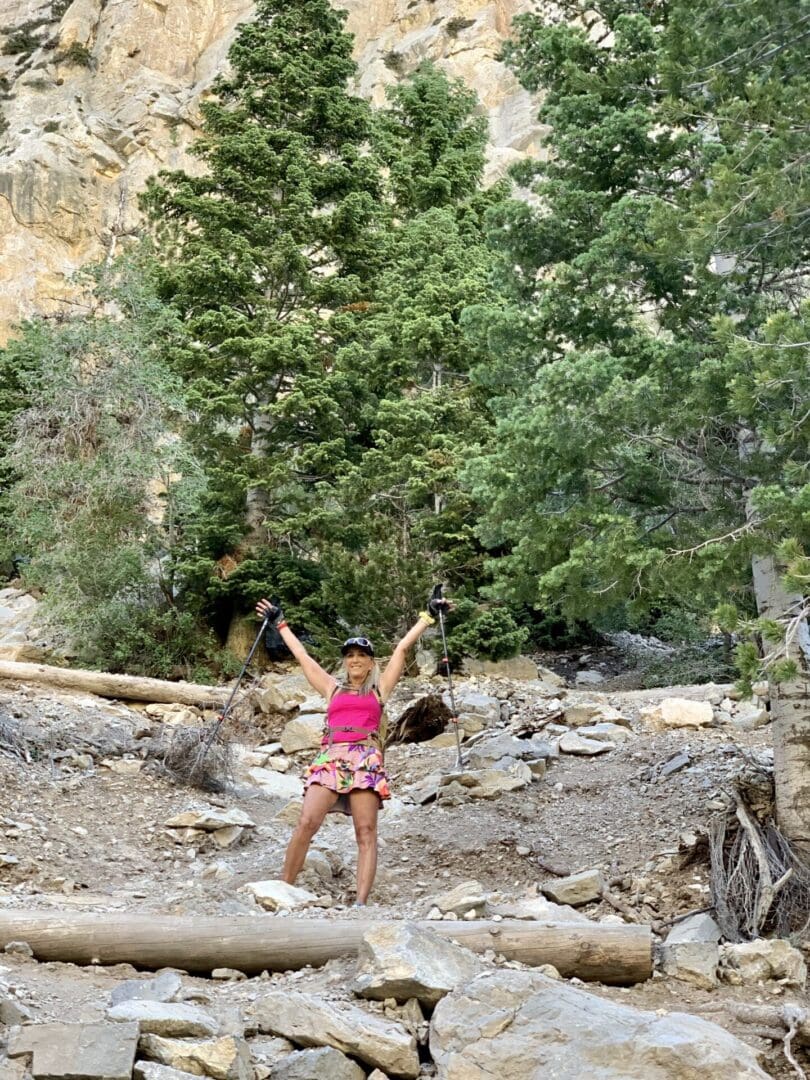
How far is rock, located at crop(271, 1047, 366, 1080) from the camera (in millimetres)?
4074

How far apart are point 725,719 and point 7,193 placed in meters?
40.8

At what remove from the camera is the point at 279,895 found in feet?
21.2

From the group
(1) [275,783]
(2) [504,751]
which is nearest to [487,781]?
(2) [504,751]

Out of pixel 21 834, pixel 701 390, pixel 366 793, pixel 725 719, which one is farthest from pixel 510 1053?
pixel 725 719

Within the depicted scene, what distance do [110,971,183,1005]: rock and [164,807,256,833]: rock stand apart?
4.13m

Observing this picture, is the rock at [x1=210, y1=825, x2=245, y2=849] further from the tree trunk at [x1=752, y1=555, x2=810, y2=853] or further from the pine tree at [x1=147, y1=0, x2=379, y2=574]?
the pine tree at [x1=147, y1=0, x2=379, y2=574]

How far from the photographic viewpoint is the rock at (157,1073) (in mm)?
3768

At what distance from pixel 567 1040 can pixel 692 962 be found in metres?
1.46

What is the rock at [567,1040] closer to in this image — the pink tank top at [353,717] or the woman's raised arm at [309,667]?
the pink tank top at [353,717]

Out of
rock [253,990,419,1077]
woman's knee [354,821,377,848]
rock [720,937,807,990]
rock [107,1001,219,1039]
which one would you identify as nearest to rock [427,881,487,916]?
woman's knee [354,821,377,848]

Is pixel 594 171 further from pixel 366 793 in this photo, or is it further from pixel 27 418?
pixel 27 418

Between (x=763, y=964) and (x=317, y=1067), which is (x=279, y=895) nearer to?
(x=317, y=1067)

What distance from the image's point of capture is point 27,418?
57.7 feet

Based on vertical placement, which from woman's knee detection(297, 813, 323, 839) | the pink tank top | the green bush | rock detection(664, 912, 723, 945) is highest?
the green bush
